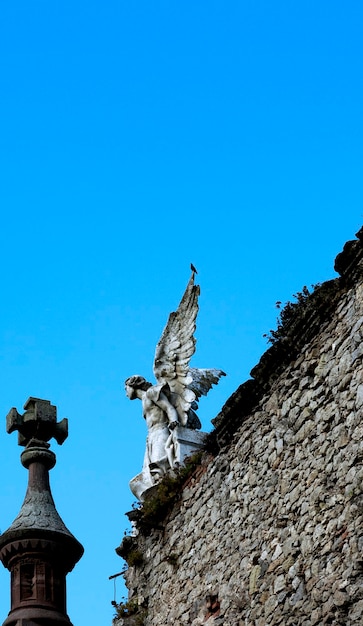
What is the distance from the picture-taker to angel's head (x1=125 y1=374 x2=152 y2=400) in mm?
15055

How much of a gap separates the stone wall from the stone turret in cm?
216

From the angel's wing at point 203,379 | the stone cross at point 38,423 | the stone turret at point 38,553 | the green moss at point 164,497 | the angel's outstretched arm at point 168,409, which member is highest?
the angel's wing at point 203,379

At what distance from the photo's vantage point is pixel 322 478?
406 inches

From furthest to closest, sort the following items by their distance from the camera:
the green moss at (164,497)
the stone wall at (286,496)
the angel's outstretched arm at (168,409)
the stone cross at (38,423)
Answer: the angel's outstretched arm at (168,409) < the green moss at (164,497) < the stone wall at (286,496) < the stone cross at (38,423)

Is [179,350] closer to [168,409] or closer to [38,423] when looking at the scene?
[168,409]

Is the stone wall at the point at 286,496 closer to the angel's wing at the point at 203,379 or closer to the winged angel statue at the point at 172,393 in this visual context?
the winged angel statue at the point at 172,393

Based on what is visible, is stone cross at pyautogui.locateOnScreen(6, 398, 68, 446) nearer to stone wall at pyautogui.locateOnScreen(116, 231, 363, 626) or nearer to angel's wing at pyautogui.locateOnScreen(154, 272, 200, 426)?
stone wall at pyautogui.locateOnScreen(116, 231, 363, 626)

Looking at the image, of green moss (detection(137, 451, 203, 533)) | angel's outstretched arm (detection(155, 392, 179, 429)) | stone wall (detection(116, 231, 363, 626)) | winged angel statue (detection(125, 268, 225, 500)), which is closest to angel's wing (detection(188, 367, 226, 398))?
winged angel statue (detection(125, 268, 225, 500))

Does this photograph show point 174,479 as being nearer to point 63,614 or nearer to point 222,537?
point 222,537

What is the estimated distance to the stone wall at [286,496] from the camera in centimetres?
993

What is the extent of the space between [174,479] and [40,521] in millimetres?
4676

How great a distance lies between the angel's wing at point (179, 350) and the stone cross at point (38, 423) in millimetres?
5261

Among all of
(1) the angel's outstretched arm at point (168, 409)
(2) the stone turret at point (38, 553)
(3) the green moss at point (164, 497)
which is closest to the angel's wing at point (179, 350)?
(1) the angel's outstretched arm at point (168, 409)

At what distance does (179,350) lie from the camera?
14.8m
